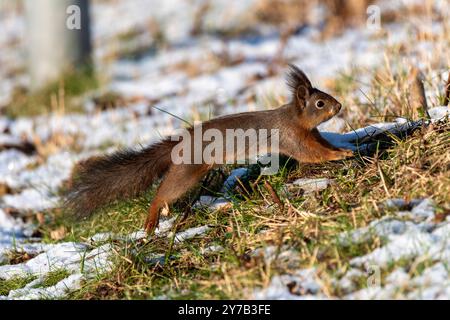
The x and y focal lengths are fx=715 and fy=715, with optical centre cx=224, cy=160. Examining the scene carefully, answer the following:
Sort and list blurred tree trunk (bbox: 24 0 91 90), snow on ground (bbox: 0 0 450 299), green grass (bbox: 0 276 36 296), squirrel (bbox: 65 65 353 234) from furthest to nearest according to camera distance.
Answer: blurred tree trunk (bbox: 24 0 91 90), squirrel (bbox: 65 65 353 234), green grass (bbox: 0 276 36 296), snow on ground (bbox: 0 0 450 299)

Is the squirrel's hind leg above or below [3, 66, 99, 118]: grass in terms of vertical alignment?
below

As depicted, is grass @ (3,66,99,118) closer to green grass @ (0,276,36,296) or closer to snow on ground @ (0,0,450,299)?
snow on ground @ (0,0,450,299)

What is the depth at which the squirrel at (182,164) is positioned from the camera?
4.05 meters

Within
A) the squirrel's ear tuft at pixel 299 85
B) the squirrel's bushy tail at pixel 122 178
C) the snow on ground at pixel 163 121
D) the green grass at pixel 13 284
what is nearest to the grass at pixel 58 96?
the snow on ground at pixel 163 121

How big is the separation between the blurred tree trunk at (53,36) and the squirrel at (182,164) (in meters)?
5.23

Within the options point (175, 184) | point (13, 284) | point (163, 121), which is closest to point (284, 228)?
point (175, 184)

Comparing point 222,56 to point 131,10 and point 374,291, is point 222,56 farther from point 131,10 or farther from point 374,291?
point 374,291

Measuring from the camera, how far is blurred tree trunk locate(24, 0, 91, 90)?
9.18m

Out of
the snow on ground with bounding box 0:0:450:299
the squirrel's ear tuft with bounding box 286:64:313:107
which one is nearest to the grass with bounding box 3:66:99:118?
the snow on ground with bounding box 0:0:450:299

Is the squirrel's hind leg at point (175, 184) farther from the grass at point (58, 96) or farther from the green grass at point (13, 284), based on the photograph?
the grass at point (58, 96)

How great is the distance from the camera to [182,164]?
4.04 m

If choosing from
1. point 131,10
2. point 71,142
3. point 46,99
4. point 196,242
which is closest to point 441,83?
point 196,242

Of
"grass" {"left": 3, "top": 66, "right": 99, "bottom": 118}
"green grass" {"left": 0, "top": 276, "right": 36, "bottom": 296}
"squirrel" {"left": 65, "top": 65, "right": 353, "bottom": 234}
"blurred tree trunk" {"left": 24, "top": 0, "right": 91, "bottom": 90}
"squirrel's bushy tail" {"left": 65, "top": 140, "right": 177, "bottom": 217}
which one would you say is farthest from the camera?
"blurred tree trunk" {"left": 24, "top": 0, "right": 91, "bottom": 90}

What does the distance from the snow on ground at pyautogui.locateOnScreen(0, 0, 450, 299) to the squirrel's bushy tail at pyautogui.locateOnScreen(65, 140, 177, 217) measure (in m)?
0.24
